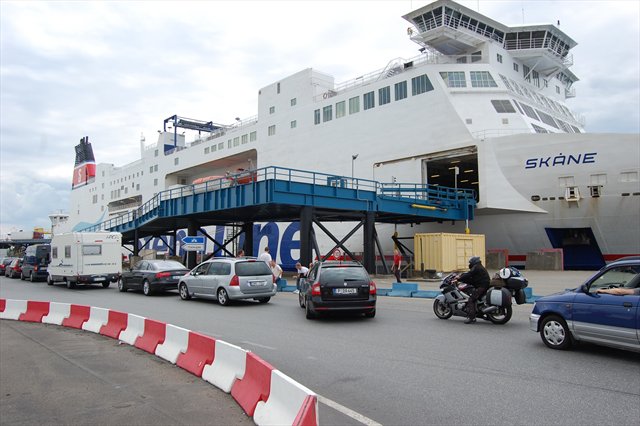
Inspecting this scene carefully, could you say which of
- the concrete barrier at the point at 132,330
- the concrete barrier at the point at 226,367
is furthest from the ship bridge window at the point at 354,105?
the concrete barrier at the point at 226,367

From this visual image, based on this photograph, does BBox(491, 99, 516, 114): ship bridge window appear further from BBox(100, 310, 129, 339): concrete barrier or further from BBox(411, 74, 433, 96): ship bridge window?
BBox(100, 310, 129, 339): concrete barrier

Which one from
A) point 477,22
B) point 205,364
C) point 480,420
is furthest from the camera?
point 477,22

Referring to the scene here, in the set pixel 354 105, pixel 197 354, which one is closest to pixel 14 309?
pixel 197 354

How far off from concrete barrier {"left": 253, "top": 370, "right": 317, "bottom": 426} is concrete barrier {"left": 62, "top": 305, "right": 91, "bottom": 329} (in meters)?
8.04

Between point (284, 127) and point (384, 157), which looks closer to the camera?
point (384, 157)

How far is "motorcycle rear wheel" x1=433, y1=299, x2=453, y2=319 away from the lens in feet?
35.9

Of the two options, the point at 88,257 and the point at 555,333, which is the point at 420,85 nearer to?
the point at 88,257

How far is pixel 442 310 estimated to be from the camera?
36.2 feet

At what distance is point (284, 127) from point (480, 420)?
3593 cm

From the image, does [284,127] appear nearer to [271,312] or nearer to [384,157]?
[384,157]

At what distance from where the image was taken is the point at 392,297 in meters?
16.8

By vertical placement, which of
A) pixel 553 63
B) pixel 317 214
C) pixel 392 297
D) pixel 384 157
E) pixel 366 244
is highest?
pixel 553 63

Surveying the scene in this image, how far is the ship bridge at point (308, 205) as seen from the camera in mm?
22812

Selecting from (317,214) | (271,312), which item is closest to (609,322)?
(271,312)
